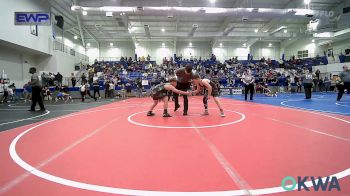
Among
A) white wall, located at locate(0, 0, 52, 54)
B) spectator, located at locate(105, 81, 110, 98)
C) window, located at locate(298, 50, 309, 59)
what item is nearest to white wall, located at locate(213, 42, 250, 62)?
window, located at locate(298, 50, 309, 59)

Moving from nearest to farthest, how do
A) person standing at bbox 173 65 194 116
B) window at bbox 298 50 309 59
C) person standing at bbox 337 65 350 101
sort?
person standing at bbox 173 65 194 116, person standing at bbox 337 65 350 101, window at bbox 298 50 309 59

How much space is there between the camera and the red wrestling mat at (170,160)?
201 centimetres

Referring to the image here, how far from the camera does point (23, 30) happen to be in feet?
61.2

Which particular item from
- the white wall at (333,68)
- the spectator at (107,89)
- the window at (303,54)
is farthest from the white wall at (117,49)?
the white wall at (333,68)

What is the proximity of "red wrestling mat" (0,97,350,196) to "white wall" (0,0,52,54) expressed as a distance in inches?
655

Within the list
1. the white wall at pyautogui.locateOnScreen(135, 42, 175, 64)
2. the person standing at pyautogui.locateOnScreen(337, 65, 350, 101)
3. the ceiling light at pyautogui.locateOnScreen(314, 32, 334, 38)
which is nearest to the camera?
the person standing at pyautogui.locateOnScreen(337, 65, 350, 101)

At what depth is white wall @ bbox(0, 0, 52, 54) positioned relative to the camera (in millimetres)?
16688

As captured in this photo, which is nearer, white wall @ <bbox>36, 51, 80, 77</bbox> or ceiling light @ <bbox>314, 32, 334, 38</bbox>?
white wall @ <bbox>36, 51, 80, 77</bbox>

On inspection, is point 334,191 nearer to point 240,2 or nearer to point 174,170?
point 174,170

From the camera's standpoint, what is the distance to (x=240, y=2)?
23688mm

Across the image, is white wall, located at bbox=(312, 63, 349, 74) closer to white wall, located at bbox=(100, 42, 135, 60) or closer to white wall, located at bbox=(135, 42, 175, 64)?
white wall, located at bbox=(135, 42, 175, 64)

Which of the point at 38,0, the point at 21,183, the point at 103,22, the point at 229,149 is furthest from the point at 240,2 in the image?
the point at 21,183

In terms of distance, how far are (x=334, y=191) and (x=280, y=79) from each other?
82.6 feet

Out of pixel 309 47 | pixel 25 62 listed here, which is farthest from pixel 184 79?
pixel 309 47
